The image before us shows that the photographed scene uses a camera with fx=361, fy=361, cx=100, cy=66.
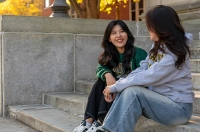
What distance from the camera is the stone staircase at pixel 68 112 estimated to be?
334 cm

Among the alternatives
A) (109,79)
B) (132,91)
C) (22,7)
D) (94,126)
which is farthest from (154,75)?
(22,7)

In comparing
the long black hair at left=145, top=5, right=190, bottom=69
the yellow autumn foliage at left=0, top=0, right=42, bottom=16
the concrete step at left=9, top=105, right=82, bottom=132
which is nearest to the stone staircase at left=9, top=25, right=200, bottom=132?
the concrete step at left=9, top=105, right=82, bottom=132

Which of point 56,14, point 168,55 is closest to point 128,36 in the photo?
point 168,55

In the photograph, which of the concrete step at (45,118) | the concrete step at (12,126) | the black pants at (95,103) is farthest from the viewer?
the concrete step at (12,126)

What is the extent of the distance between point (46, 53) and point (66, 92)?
0.71 meters

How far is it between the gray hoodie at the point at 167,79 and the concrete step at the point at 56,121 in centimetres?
28

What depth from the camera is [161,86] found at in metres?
3.09

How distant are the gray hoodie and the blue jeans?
0.19ft

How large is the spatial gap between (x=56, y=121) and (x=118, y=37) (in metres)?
1.33

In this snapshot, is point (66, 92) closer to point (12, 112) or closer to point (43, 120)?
point (12, 112)

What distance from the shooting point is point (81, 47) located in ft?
19.5

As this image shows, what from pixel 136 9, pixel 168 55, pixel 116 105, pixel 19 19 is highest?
pixel 136 9

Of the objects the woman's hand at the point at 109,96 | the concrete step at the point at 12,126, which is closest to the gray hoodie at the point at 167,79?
the woman's hand at the point at 109,96

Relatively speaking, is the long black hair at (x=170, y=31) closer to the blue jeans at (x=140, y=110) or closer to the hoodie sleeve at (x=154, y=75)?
the hoodie sleeve at (x=154, y=75)
